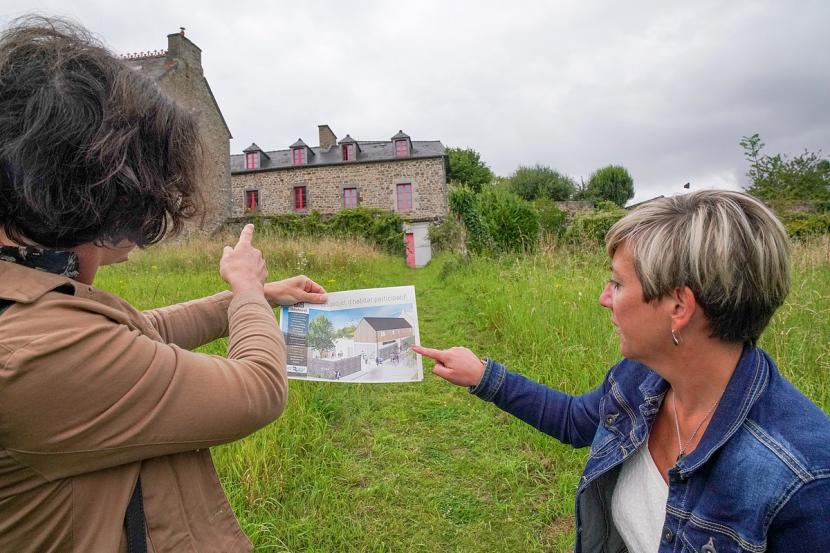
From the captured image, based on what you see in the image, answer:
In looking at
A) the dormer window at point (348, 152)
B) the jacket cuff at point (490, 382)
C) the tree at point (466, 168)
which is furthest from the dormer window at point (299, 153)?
the jacket cuff at point (490, 382)

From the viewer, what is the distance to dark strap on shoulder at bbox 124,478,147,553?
0.87m

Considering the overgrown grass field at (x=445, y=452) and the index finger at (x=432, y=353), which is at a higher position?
the index finger at (x=432, y=353)

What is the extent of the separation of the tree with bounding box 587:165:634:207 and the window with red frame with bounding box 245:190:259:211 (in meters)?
31.5

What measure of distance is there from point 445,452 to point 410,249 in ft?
69.2

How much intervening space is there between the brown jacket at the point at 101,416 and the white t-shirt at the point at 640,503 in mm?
1136

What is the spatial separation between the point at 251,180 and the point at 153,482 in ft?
96.6

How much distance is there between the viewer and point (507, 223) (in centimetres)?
1177

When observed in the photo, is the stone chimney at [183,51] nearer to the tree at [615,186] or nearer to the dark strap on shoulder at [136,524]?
the dark strap on shoulder at [136,524]

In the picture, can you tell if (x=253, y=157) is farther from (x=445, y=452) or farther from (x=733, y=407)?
(x=733, y=407)

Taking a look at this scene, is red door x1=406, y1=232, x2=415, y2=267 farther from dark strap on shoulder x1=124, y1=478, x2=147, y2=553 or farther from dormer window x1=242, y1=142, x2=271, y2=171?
dark strap on shoulder x1=124, y1=478, x2=147, y2=553

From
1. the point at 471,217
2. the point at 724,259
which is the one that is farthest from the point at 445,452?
the point at 471,217

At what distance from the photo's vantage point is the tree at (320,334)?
1847 millimetres

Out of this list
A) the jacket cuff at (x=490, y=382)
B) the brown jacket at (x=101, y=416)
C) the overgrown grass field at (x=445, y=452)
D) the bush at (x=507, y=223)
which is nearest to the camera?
the brown jacket at (x=101, y=416)

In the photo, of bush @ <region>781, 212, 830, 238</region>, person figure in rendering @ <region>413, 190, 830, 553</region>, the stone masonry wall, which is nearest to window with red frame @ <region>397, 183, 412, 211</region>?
the stone masonry wall
